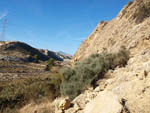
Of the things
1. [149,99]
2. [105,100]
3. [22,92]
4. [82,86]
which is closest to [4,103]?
[22,92]

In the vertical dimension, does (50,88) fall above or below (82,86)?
below

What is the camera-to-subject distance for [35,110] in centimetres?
446

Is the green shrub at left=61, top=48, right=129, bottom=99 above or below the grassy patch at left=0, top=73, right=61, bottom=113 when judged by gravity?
above

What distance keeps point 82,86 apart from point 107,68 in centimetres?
204

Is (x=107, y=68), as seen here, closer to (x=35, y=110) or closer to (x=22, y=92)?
(x=35, y=110)

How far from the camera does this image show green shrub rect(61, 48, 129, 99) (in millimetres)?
5410

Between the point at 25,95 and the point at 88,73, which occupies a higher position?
the point at 88,73

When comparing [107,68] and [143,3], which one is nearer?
[107,68]

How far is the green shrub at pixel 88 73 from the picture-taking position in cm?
541

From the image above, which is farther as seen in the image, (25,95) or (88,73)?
(25,95)

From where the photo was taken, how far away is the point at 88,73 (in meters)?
5.71

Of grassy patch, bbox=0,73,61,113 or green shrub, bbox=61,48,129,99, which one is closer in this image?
green shrub, bbox=61,48,129,99

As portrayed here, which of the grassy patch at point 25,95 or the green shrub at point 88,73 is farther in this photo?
the grassy patch at point 25,95

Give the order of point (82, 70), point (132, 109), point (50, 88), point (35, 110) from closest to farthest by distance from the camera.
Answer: point (132, 109)
point (35, 110)
point (82, 70)
point (50, 88)
